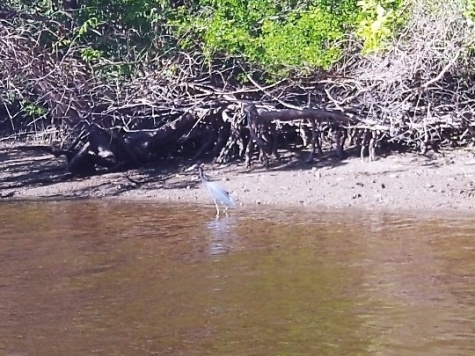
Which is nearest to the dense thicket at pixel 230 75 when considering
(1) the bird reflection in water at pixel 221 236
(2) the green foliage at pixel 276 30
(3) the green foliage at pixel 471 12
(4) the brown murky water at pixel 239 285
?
(2) the green foliage at pixel 276 30

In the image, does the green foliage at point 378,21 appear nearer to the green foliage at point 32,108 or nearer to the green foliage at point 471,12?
the green foliage at point 471,12

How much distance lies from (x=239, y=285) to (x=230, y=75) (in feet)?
23.5

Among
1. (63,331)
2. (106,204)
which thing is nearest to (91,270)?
(63,331)

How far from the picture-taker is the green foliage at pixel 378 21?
880 centimetres

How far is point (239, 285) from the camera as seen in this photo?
324 inches

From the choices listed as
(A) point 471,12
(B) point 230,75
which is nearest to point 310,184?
(B) point 230,75

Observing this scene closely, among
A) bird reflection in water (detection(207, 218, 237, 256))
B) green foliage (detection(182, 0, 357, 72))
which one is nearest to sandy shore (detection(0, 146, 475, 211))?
bird reflection in water (detection(207, 218, 237, 256))

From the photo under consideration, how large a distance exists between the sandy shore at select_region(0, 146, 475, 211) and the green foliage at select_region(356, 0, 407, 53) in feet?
6.15

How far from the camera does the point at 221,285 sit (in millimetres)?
8242

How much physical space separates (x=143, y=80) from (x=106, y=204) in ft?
7.28

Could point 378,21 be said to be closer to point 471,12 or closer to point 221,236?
point 471,12

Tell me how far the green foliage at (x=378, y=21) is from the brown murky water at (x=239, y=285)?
208cm

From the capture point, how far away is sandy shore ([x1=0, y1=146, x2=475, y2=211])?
12.2m

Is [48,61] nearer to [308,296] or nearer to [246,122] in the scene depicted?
[246,122]
